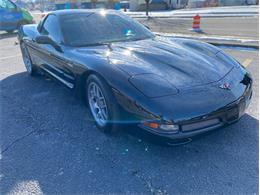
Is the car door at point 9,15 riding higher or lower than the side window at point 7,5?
lower

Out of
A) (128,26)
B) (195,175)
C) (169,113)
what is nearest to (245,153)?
(195,175)

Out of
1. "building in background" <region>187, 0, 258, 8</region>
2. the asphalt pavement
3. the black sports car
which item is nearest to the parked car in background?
the black sports car

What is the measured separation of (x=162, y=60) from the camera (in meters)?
2.67

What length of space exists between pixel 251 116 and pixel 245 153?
0.76 m

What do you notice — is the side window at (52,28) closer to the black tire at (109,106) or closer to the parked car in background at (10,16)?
the black tire at (109,106)

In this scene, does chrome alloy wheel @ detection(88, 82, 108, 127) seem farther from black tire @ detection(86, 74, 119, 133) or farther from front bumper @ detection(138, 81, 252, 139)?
front bumper @ detection(138, 81, 252, 139)

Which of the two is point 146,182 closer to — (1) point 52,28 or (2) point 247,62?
(1) point 52,28

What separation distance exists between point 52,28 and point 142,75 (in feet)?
6.97

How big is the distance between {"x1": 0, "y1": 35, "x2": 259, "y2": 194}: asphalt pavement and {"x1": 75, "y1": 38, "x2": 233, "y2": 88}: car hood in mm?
574

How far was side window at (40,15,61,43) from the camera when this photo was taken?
3508 millimetres

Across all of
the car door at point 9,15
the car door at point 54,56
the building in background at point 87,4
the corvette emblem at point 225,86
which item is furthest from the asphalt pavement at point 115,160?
the building in background at point 87,4

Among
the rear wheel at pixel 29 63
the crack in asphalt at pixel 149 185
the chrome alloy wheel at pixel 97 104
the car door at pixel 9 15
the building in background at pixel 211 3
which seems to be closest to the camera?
the crack in asphalt at pixel 149 185

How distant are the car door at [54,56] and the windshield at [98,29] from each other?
165 millimetres

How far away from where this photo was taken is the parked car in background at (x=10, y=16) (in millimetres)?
11570
